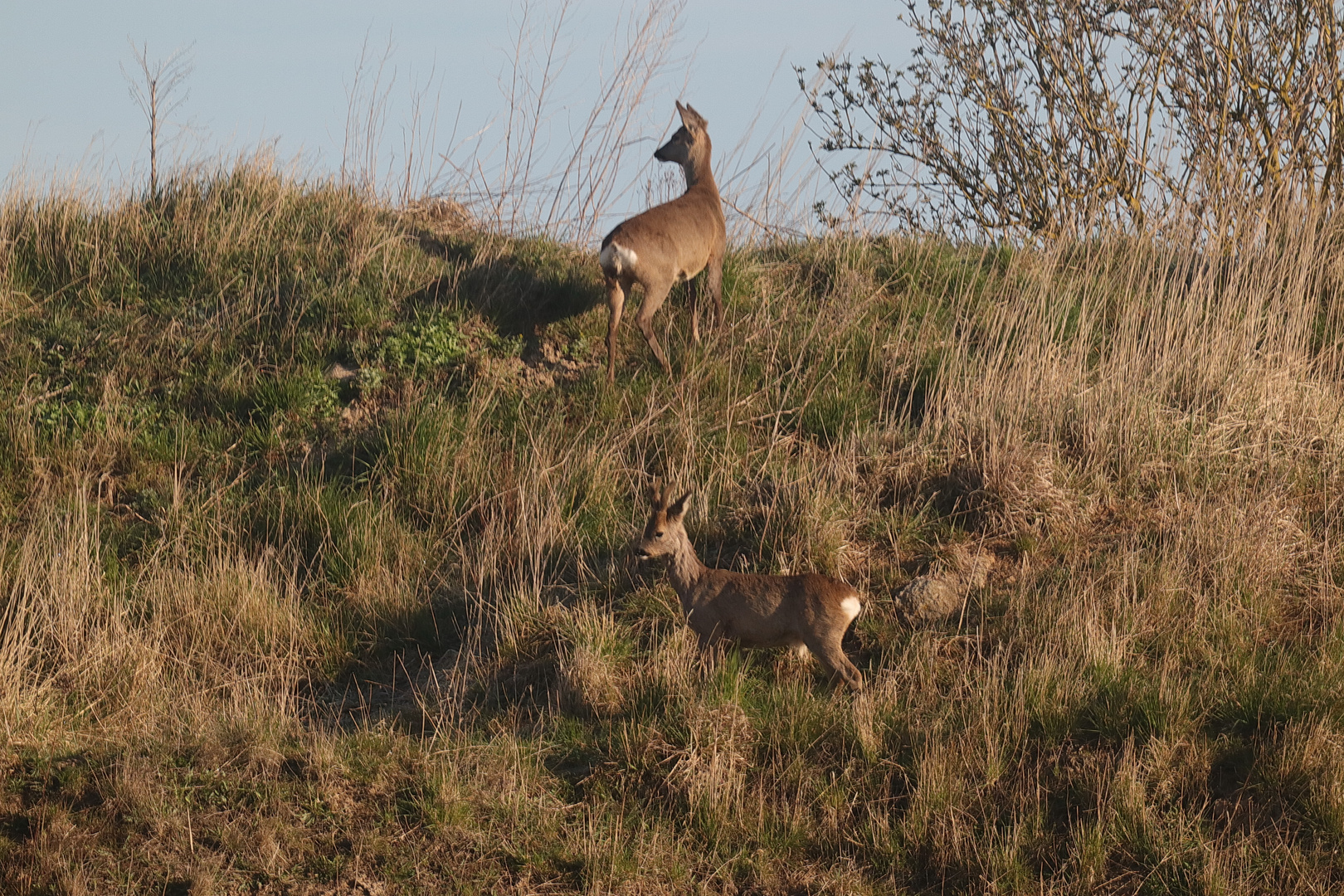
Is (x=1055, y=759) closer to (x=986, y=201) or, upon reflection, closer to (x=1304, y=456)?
(x=1304, y=456)

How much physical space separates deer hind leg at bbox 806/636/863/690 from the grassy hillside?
0.42 ft

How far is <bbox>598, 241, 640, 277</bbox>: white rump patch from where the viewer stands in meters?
8.27

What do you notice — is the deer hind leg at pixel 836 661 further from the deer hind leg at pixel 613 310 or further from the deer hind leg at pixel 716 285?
the deer hind leg at pixel 716 285

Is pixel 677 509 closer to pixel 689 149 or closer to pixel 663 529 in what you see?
pixel 663 529

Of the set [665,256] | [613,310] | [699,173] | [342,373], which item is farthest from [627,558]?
[699,173]

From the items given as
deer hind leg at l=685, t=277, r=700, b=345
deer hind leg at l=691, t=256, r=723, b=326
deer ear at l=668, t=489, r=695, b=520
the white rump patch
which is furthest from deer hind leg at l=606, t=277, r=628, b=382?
deer ear at l=668, t=489, r=695, b=520

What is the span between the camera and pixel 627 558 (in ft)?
23.3

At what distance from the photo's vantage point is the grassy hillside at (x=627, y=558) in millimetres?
5242

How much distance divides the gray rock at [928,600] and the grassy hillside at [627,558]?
0.25 feet

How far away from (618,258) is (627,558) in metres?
2.21

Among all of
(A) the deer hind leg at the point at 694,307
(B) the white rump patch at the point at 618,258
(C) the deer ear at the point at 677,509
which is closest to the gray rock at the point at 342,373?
(B) the white rump patch at the point at 618,258

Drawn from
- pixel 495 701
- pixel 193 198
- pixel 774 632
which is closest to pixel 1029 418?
pixel 774 632

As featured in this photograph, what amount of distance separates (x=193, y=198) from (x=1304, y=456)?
29.5ft

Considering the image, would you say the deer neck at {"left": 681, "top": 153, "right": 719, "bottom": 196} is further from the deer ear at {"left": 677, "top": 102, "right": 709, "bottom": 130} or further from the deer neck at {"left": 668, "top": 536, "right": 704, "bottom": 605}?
the deer neck at {"left": 668, "top": 536, "right": 704, "bottom": 605}
